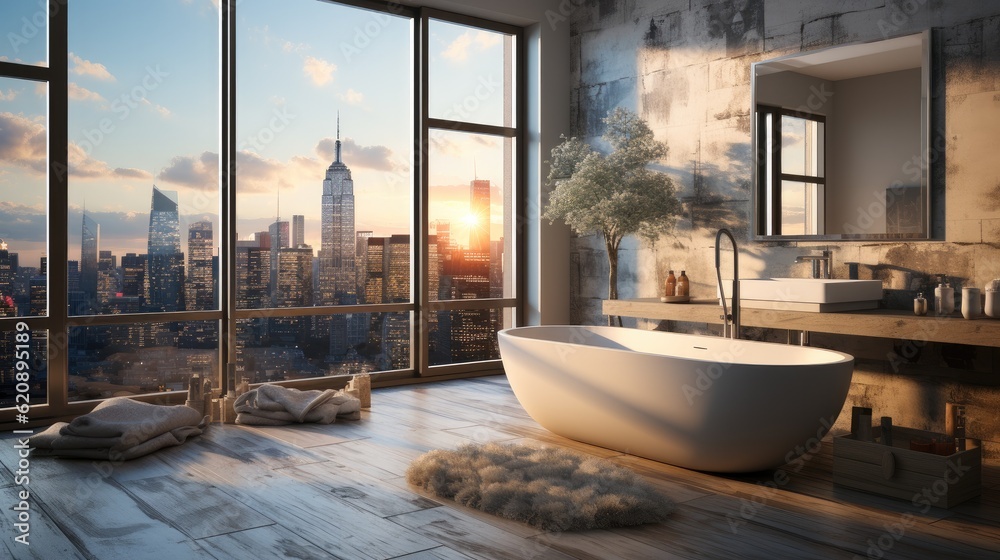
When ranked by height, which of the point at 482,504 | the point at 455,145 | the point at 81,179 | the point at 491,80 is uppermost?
the point at 491,80

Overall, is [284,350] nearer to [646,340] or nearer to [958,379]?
[646,340]

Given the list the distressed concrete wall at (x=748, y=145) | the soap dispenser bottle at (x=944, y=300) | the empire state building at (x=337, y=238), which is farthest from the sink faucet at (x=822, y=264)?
the empire state building at (x=337, y=238)

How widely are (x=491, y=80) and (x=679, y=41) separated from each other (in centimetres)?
150

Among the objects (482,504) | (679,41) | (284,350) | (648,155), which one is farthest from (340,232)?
(482,504)

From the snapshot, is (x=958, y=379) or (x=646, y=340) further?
(x=646, y=340)

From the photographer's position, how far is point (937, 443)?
333 centimetres

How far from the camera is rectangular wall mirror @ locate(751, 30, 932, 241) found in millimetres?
4246

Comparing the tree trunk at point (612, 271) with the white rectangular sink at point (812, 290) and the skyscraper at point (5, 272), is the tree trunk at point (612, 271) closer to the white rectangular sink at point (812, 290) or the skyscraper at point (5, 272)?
the white rectangular sink at point (812, 290)

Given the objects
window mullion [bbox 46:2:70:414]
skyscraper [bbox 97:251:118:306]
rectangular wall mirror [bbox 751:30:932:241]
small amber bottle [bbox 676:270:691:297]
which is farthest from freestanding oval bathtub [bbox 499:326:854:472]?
window mullion [bbox 46:2:70:414]

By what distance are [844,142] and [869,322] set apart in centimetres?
119

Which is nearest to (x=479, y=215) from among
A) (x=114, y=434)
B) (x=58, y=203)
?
(x=58, y=203)

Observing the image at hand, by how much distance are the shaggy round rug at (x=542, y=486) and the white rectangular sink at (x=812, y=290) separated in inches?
55.4

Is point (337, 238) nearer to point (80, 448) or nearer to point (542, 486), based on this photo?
point (80, 448)

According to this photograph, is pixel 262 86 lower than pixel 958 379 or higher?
higher
